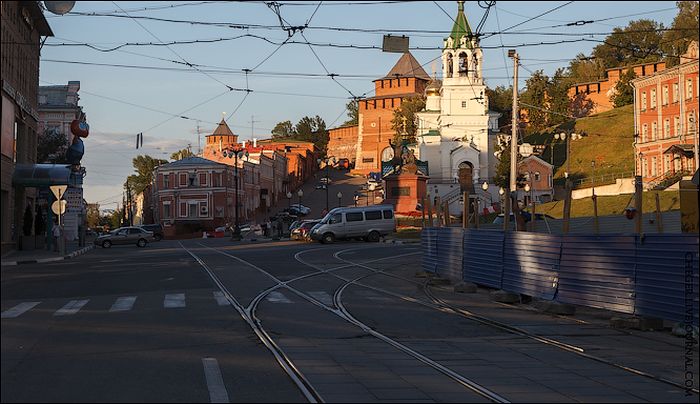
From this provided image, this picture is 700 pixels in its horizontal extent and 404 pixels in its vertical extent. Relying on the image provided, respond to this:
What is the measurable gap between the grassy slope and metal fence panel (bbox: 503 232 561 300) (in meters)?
66.1

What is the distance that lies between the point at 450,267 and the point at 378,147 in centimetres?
12547

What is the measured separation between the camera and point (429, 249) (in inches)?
1116

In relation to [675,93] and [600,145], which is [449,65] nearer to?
[600,145]

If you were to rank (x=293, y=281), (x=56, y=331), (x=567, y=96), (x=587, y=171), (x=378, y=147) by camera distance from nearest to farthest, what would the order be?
1. (x=56, y=331)
2. (x=293, y=281)
3. (x=587, y=171)
4. (x=567, y=96)
5. (x=378, y=147)

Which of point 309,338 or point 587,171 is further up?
point 587,171

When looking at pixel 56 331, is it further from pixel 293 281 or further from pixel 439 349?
pixel 293 281

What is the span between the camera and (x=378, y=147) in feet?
494

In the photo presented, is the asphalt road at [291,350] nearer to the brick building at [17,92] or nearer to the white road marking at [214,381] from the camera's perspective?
the white road marking at [214,381]

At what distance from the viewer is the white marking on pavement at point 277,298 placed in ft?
64.1

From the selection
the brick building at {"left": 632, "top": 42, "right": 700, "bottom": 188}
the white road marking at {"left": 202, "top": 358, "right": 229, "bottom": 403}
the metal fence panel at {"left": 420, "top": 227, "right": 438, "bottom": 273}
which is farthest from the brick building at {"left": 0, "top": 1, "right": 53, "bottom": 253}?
the brick building at {"left": 632, "top": 42, "right": 700, "bottom": 188}

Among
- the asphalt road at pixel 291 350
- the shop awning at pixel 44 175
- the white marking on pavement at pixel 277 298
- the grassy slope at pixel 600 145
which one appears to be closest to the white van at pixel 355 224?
the shop awning at pixel 44 175

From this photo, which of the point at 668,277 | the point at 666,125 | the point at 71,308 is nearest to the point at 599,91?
the point at 666,125

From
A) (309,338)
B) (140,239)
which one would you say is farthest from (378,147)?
(309,338)

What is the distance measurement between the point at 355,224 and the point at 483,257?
31.7 m
